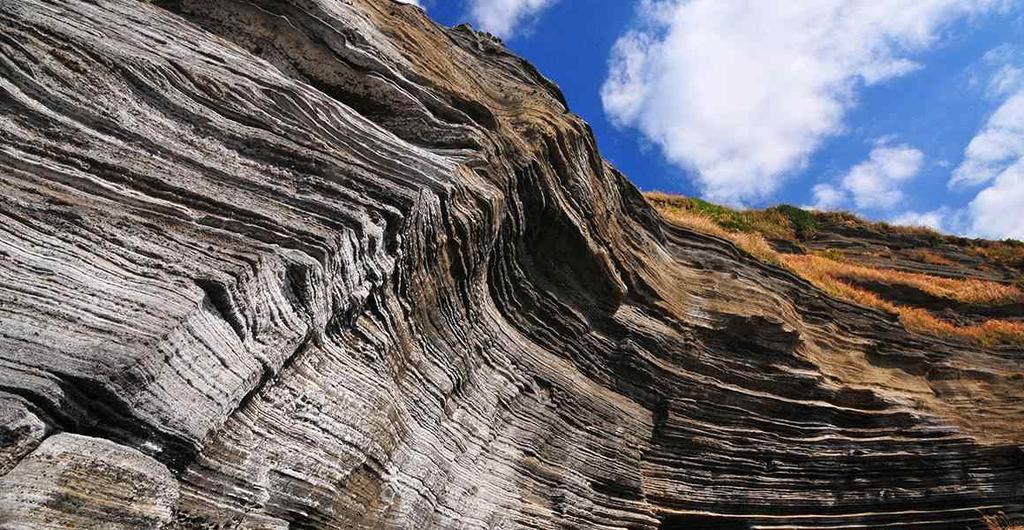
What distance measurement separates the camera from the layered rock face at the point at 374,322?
5.14 meters

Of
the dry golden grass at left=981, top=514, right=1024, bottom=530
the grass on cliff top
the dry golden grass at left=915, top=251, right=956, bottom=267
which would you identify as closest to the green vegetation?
the grass on cliff top

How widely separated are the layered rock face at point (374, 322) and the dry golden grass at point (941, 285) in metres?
12.2

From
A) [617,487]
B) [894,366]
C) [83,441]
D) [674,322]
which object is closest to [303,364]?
[83,441]

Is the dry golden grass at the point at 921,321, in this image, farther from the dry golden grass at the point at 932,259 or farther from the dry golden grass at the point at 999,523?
the dry golden grass at the point at 932,259

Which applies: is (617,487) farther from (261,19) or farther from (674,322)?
(261,19)

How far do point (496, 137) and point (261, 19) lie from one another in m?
4.09

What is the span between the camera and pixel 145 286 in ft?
18.0

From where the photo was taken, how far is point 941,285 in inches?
1248

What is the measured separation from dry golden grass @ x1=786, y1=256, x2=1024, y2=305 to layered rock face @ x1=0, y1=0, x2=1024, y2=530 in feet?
39.9

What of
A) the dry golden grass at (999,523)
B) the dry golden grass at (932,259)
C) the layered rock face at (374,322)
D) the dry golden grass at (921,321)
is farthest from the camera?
the dry golden grass at (932,259)

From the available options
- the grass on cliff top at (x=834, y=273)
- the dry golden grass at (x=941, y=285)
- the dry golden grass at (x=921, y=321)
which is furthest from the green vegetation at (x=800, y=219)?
the dry golden grass at (x=921, y=321)

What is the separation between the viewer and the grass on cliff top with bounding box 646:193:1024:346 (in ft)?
73.6

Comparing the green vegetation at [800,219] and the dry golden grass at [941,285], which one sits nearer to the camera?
the dry golden grass at [941,285]

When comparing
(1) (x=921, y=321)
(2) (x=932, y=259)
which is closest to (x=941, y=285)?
(2) (x=932, y=259)
